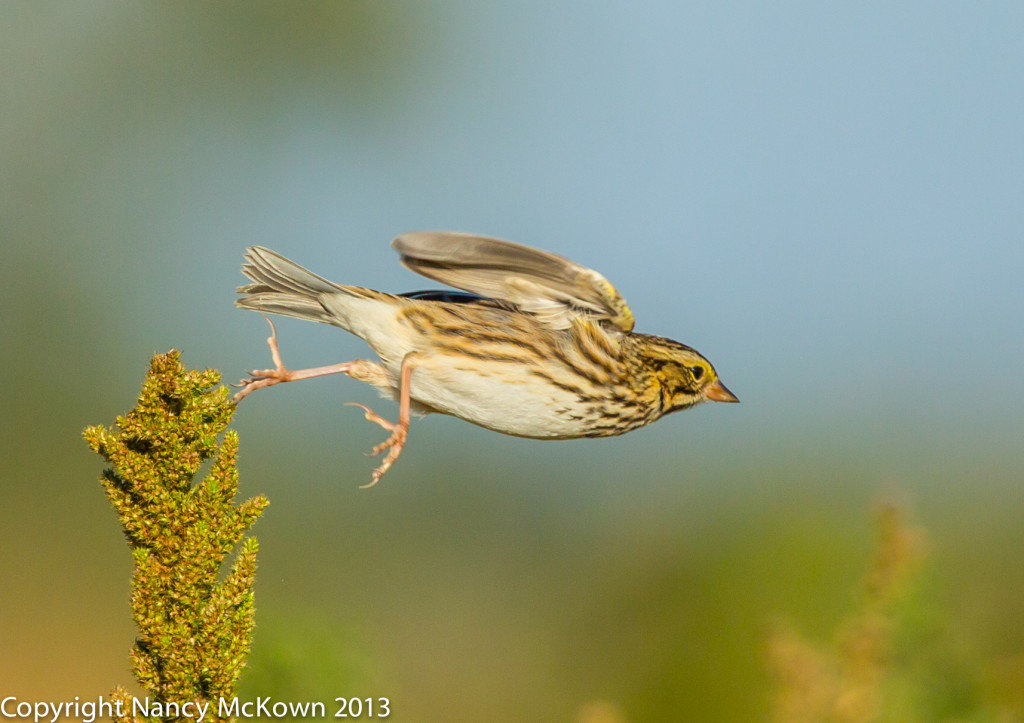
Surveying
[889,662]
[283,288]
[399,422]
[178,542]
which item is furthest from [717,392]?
[178,542]

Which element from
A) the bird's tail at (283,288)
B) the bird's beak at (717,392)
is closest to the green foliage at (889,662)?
the bird's beak at (717,392)

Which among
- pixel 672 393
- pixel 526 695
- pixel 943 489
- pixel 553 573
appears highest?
pixel 672 393

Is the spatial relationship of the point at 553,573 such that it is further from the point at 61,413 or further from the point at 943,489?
the point at 61,413

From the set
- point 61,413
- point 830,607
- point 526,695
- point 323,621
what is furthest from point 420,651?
point 323,621

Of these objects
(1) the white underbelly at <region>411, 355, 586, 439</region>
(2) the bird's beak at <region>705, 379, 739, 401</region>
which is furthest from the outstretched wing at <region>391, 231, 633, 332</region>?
(2) the bird's beak at <region>705, 379, 739, 401</region>

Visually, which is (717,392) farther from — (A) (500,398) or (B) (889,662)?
(B) (889,662)
